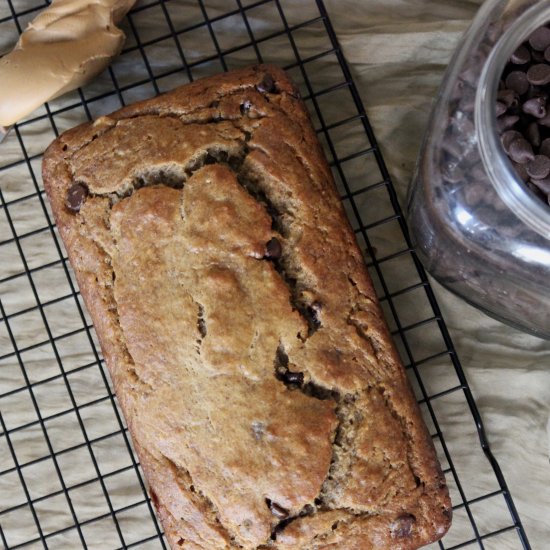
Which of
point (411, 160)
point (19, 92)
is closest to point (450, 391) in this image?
point (411, 160)

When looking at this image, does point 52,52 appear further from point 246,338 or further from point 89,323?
point 246,338

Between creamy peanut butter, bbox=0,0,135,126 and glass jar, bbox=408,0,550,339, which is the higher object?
creamy peanut butter, bbox=0,0,135,126

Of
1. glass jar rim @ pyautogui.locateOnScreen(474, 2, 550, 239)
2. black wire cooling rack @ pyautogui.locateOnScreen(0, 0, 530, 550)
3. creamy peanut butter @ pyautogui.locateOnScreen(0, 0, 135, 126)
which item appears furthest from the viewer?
black wire cooling rack @ pyautogui.locateOnScreen(0, 0, 530, 550)

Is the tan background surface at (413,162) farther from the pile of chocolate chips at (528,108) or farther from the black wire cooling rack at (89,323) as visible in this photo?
the pile of chocolate chips at (528,108)

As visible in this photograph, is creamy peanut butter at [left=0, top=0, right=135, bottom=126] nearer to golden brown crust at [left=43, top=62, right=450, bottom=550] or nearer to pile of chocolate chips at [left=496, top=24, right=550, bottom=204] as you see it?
golden brown crust at [left=43, top=62, right=450, bottom=550]

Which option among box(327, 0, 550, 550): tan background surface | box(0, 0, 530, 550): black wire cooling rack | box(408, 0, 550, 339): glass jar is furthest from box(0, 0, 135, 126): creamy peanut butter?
box(408, 0, 550, 339): glass jar

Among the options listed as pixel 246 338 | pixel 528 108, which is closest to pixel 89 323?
pixel 246 338

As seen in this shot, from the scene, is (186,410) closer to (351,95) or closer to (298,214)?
(298,214)
